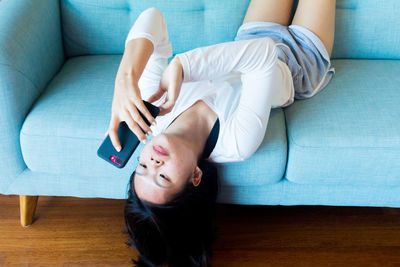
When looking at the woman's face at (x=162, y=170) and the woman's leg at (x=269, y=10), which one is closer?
the woman's face at (x=162, y=170)

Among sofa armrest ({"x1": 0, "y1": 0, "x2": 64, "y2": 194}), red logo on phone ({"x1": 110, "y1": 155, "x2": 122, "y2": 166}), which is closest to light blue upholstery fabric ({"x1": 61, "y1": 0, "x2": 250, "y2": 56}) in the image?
sofa armrest ({"x1": 0, "y1": 0, "x2": 64, "y2": 194})

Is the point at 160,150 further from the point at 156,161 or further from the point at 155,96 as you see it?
the point at 155,96

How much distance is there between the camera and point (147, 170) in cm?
94

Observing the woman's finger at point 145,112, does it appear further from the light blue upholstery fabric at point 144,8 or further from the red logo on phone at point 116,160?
the light blue upholstery fabric at point 144,8

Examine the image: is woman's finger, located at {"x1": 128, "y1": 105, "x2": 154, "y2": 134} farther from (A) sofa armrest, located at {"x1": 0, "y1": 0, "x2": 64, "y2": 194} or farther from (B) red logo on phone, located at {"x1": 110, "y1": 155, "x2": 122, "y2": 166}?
(A) sofa armrest, located at {"x1": 0, "y1": 0, "x2": 64, "y2": 194}

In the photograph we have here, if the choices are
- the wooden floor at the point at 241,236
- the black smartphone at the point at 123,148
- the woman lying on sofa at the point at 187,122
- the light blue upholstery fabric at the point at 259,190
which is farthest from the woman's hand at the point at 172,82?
the wooden floor at the point at 241,236

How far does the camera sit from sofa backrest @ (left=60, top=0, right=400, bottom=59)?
1.42 m

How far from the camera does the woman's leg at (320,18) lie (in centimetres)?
133

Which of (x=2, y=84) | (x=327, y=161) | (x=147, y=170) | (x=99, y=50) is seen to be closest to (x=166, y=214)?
(x=147, y=170)

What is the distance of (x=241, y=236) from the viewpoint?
1.31m

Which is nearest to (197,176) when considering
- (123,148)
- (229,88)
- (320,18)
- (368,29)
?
(123,148)

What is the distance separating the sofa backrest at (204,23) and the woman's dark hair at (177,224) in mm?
667

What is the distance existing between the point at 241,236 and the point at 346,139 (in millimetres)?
547

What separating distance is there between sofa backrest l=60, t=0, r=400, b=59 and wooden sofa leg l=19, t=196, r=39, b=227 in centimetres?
69
